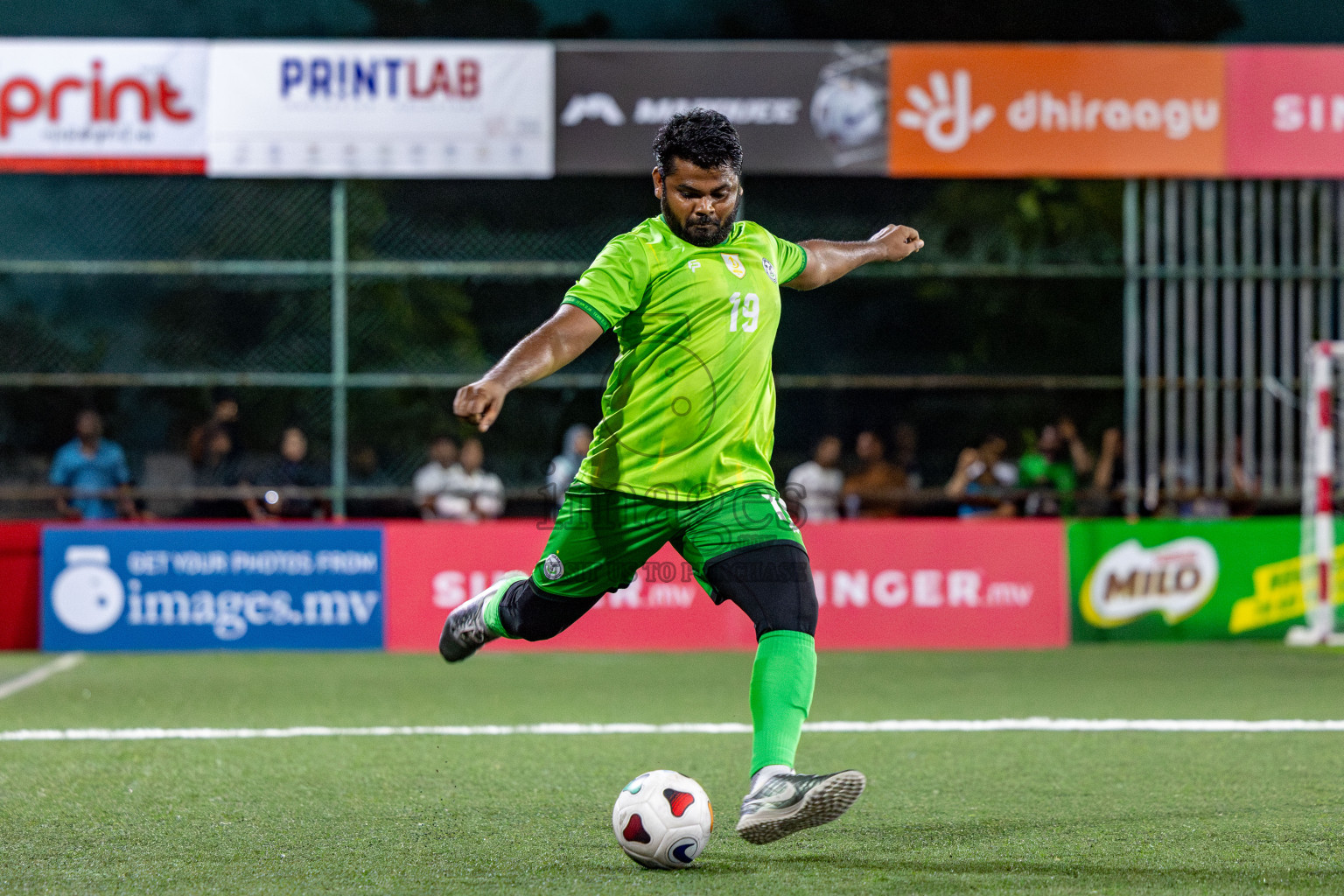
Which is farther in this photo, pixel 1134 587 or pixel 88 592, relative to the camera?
pixel 1134 587

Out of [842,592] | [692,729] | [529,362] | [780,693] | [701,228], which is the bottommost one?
[692,729]

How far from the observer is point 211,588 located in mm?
12672

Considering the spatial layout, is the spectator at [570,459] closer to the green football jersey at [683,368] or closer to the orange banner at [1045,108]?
the orange banner at [1045,108]

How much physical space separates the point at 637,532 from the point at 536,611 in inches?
20.9

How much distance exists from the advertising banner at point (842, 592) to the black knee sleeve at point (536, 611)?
6.99 metres

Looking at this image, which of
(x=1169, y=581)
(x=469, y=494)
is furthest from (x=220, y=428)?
(x=1169, y=581)

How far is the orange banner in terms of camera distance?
1366cm

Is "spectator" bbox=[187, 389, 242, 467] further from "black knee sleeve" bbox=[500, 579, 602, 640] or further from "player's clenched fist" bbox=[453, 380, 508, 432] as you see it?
"player's clenched fist" bbox=[453, 380, 508, 432]

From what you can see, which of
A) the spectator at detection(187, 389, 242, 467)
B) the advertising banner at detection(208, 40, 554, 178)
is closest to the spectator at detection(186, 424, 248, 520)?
the spectator at detection(187, 389, 242, 467)

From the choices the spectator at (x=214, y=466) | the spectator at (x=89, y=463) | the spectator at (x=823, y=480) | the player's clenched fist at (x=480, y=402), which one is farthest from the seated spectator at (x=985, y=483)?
the player's clenched fist at (x=480, y=402)

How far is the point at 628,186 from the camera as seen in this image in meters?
16.1

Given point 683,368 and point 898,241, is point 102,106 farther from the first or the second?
point 683,368

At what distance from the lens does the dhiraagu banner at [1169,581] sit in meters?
12.9

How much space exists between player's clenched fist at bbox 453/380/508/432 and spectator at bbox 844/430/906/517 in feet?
32.1
